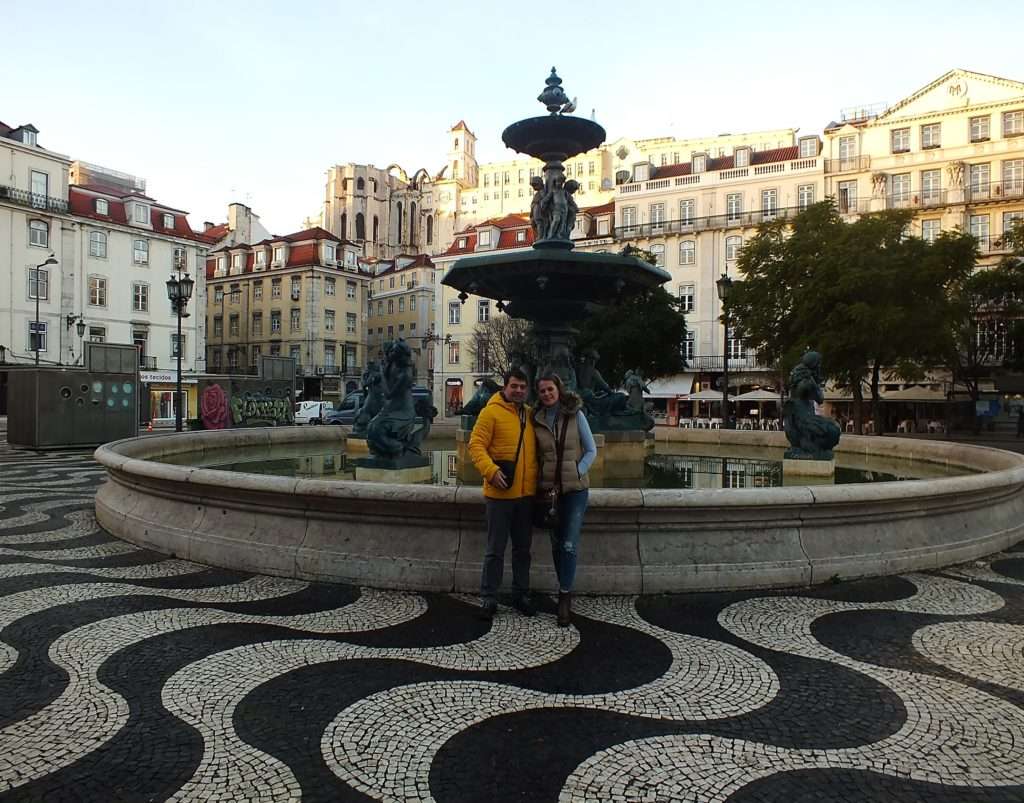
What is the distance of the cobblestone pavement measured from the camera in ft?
9.11

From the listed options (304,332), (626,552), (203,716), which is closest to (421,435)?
(626,552)

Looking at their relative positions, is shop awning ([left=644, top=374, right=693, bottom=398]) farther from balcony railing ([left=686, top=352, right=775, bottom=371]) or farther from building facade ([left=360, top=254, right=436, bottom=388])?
building facade ([left=360, top=254, right=436, bottom=388])

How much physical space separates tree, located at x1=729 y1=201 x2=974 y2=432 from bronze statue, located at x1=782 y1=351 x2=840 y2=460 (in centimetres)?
1513

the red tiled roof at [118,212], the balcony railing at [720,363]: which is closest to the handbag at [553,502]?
the balcony railing at [720,363]

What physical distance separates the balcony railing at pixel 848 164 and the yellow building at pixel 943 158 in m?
0.02

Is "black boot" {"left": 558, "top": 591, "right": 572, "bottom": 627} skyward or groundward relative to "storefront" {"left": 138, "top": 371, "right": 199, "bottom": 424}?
groundward

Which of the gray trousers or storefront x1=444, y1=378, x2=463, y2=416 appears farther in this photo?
storefront x1=444, y1=378, x2=463, y2=416

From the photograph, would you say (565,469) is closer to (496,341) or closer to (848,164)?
(496,341)

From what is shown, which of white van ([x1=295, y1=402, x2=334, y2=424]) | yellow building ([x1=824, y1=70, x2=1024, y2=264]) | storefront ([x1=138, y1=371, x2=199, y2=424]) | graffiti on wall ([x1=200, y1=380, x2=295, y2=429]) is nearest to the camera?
graffiti on wall ([x1=200, y1=380, x2=295, y2=429])

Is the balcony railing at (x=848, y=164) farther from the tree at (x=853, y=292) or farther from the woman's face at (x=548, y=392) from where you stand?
the woman's face at (x=548, y=392)

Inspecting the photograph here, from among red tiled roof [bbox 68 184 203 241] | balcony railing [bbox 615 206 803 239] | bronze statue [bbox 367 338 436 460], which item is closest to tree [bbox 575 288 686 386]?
balcony railing [bbox 615 206 803 239]

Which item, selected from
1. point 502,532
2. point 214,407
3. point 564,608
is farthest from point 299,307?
point 564,608

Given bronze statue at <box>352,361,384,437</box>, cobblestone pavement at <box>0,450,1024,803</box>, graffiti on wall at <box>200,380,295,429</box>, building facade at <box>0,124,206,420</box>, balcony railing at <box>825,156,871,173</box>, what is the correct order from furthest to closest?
balcony railing at <box>825,156,871,173</box> → building facade at <box>0,124,206,420</box> → graffiti on wall at <box>200,380,295,429</box> → bronze statue at <box>352,361,384,437</box> → cobblestone pavement at <box>0,450,1024,803</box>

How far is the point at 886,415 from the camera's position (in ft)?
Result: 132
